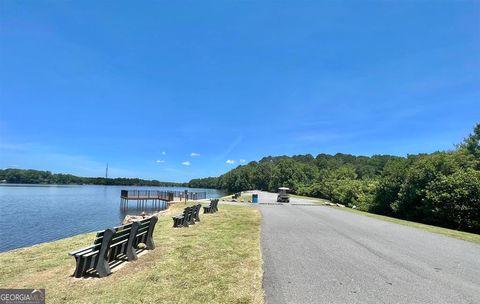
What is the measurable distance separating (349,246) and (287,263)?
317cm

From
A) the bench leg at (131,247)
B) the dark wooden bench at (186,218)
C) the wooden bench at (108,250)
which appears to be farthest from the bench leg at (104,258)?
the dark wooden bench at (186,218)

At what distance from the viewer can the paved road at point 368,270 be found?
16.8 ft

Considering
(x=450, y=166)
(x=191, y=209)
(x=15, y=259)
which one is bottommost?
(x=15, y=259)

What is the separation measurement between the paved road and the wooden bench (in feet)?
9.44

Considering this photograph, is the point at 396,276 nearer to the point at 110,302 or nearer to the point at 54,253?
the point at 110,302

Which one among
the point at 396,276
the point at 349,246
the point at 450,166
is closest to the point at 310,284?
the point at 396,276

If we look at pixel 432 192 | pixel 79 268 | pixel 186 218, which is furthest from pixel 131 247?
pixel 432 192

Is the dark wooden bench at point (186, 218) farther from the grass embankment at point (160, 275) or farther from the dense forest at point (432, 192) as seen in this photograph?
the dense forest at point (432, 192)

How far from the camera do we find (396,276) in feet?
20.8

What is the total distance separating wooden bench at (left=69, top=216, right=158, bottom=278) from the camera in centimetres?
577

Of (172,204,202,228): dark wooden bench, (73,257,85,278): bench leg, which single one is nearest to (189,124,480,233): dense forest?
(172,204,202,228): dark wooden bench

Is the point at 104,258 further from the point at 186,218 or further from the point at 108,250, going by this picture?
the point at 186,218

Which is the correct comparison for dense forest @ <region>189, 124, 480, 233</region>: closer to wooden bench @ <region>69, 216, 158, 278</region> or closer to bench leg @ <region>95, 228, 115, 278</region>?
wooden bench @ <region>69, 216, 158, 278</region>

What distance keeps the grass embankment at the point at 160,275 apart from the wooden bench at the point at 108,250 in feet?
0.76
